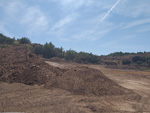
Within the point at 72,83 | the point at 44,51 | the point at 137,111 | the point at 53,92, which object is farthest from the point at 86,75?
the point at 44,51

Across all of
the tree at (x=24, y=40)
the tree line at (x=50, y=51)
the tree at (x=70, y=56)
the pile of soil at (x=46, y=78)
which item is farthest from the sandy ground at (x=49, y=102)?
the tree at (x=24, y=40)

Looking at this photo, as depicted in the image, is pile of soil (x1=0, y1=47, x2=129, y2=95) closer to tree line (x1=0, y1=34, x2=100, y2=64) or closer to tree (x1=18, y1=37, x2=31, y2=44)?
tree line (x1=0, y1=34, x2=100, y2=64)

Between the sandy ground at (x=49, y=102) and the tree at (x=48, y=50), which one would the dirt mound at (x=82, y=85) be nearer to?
the sandy ground at (x=49, y=102)

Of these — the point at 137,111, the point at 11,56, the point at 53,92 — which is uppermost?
the point at 11,56

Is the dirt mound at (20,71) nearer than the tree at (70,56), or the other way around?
the dirt mound at (20,71)

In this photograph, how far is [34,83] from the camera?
28.0ft

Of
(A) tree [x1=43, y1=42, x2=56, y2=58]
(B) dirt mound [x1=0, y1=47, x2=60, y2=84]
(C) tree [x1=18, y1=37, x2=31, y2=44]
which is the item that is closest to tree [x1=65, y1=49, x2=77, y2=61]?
(A) tree [x1=43, y1=42, x2=56, y2=58]

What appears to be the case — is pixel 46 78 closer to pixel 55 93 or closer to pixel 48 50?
pixel 55 93

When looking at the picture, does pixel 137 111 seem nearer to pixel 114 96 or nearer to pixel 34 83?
pixel 114 96

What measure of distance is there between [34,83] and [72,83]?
2412 millimetres

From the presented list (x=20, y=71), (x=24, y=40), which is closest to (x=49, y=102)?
(x=20, y=71)

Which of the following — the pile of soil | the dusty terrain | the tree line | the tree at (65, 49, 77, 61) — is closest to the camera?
the dusty terrain

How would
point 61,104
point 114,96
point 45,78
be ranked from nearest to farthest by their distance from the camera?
point 61,104 < point 114,96 < point 45,78

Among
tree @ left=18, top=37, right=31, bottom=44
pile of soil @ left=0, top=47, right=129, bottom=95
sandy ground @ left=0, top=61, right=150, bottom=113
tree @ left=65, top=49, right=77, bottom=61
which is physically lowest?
sandy ground @ left=0, top=61, right=150, bottom=113
